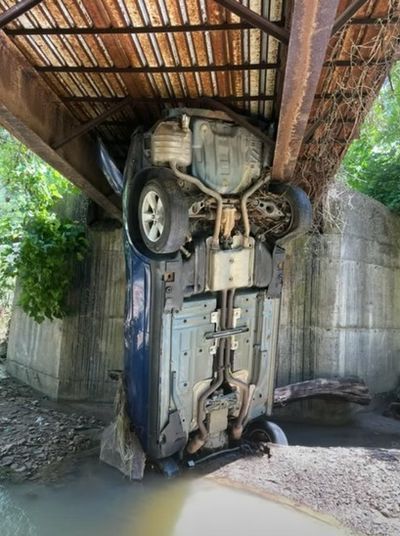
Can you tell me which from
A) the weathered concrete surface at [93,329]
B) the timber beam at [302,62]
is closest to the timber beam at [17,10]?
the timber beam at [302,62]

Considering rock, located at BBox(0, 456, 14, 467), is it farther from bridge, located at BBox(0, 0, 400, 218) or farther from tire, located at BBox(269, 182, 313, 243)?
tire, located at BBox(269, 182, 313, 243)

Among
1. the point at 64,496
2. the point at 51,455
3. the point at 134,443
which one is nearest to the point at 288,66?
the point at 134,443

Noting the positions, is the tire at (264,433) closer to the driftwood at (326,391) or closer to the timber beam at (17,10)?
the driftwood at (326,391)

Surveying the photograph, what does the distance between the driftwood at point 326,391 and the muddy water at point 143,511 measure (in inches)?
87.9

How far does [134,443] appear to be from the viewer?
12.8 ft

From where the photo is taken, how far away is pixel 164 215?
3.62m

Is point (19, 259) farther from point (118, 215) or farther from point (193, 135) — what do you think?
point (193, 135)

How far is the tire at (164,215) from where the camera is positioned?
358 centimetres

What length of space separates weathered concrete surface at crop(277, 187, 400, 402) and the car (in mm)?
1611

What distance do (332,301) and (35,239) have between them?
3806 mm

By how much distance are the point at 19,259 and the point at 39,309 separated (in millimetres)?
646

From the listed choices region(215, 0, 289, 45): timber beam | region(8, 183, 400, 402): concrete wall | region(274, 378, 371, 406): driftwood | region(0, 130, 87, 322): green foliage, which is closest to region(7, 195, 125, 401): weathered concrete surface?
region(8, 183, 400, 402): concrete wall

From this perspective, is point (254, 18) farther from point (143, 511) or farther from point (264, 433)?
point (264, 433)

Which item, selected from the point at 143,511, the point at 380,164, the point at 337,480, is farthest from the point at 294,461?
the point at 380,164
